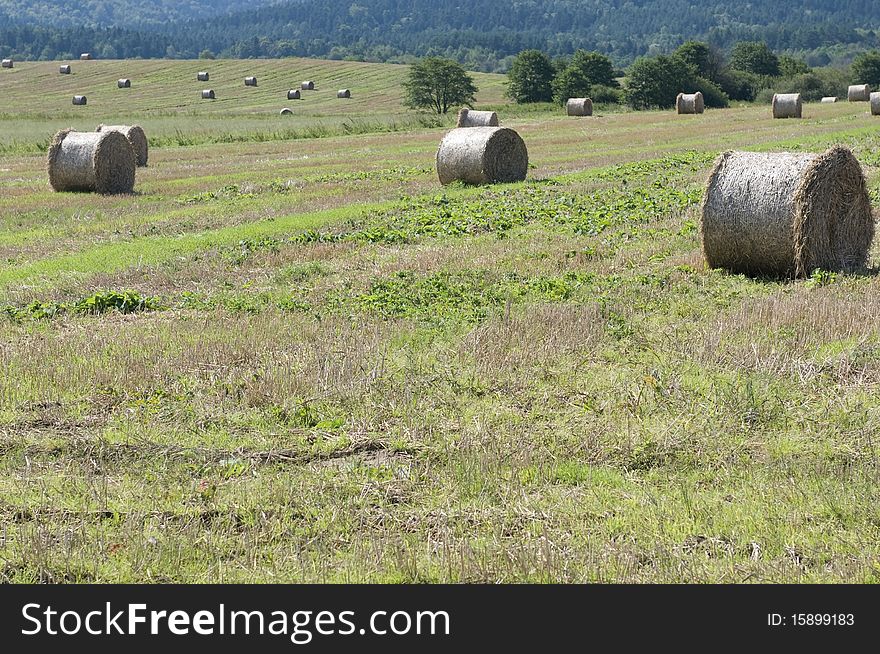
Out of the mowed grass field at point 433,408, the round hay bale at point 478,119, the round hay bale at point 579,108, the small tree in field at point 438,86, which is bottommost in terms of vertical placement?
the mowed grass field at point 433,408

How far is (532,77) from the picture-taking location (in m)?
85.2

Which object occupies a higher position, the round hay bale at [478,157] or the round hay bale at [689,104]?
the round hay bale at [689,104]

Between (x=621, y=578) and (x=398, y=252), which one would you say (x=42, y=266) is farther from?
(x=621, y=578)

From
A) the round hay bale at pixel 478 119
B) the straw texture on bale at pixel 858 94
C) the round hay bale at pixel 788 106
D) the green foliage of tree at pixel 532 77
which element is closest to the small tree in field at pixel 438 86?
the green foliage of tree at pixel 532 77

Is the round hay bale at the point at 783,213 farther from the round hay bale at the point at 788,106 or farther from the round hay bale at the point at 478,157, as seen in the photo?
the round hay bale at the point at 788,106

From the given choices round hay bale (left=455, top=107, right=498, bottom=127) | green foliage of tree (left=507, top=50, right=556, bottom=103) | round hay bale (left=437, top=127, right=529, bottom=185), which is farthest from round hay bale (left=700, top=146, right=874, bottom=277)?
green foliage of tree (left=507, top=50, right=556, bottom=103)

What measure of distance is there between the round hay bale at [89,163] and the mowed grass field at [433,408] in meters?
6.81

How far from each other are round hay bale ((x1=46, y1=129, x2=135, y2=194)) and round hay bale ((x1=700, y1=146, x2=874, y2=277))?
1577 centimetres

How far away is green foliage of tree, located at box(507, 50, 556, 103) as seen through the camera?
84938 millimetres

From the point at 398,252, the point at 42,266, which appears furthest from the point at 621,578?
the point at 42,266

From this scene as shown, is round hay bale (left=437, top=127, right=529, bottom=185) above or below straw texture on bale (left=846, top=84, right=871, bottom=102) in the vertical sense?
below

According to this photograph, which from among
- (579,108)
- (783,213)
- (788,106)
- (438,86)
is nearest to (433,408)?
(783,213)

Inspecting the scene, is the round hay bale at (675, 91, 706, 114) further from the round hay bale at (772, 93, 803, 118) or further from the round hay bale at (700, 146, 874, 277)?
the round hay bale at (700, 146, 874, 277)

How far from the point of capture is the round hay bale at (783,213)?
41.1ft
